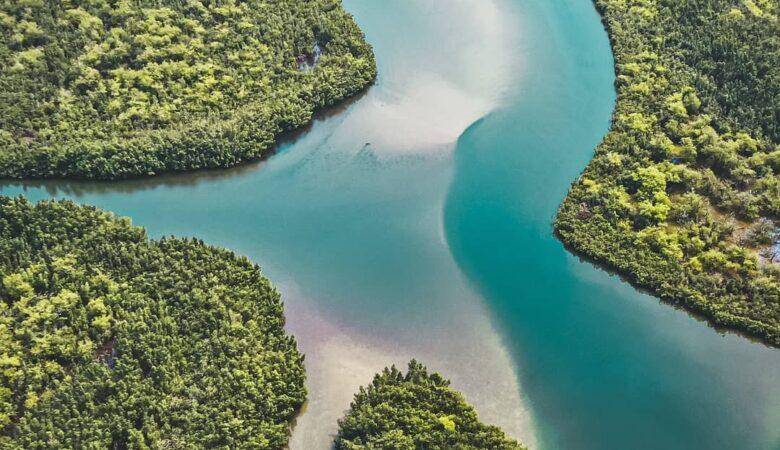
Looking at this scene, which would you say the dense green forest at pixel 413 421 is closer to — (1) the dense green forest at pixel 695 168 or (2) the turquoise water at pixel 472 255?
(2) the turquoise water at pixel 472 255

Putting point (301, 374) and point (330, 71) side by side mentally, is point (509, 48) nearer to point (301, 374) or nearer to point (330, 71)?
point (330, 71)

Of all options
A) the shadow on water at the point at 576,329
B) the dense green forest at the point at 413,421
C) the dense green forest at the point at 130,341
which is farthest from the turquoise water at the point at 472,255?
the dense green forest at the point at 130,341

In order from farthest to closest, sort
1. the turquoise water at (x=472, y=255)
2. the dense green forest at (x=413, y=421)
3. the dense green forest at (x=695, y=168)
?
1. the dense green forest at (x=695, y=168)
2. the turquoise water at (x=472, y=255)
3. the dense green forest at (x=413, y=421)

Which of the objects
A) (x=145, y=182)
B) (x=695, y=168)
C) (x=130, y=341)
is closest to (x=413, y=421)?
(x=130, y=341)

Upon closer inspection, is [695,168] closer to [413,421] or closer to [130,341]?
[413,421]

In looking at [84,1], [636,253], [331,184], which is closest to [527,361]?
[636,253]

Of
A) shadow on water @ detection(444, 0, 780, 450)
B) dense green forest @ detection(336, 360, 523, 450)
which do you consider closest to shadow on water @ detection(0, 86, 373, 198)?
shadow on water @ detection(444, 0, 780, 450)
